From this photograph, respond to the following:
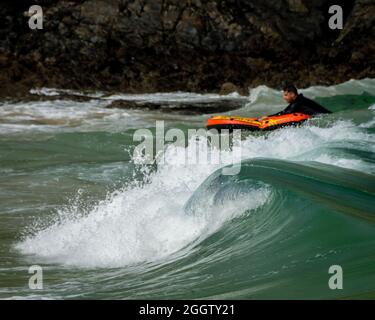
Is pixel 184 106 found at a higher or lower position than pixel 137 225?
higher

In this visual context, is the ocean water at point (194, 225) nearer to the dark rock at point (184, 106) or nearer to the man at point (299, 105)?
the man at point (299, 105)

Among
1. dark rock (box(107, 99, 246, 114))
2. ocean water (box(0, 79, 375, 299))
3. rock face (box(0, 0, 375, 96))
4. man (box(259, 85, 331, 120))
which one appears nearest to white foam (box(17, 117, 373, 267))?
ocean water (box(0, 79, 375, 299))

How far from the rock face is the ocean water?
1073cm

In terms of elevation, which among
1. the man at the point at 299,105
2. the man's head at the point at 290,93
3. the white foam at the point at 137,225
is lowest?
the white foam at the point at 137,225

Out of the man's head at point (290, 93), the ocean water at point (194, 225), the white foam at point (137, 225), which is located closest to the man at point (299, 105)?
the man's head at point (290, 93)

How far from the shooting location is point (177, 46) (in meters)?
20.8

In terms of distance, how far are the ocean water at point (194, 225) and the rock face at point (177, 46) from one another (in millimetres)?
10729

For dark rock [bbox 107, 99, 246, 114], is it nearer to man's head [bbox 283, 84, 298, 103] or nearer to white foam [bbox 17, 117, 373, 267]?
man's head [bbox 283, 84, 298, 103]

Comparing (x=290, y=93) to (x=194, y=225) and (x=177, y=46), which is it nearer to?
(x=194, y=225)

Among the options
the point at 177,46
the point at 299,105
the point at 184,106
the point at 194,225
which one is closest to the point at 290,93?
the point at 299,105

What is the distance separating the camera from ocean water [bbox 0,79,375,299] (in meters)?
4.33

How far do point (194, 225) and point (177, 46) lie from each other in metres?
15.7

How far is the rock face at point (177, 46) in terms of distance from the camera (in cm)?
1992
